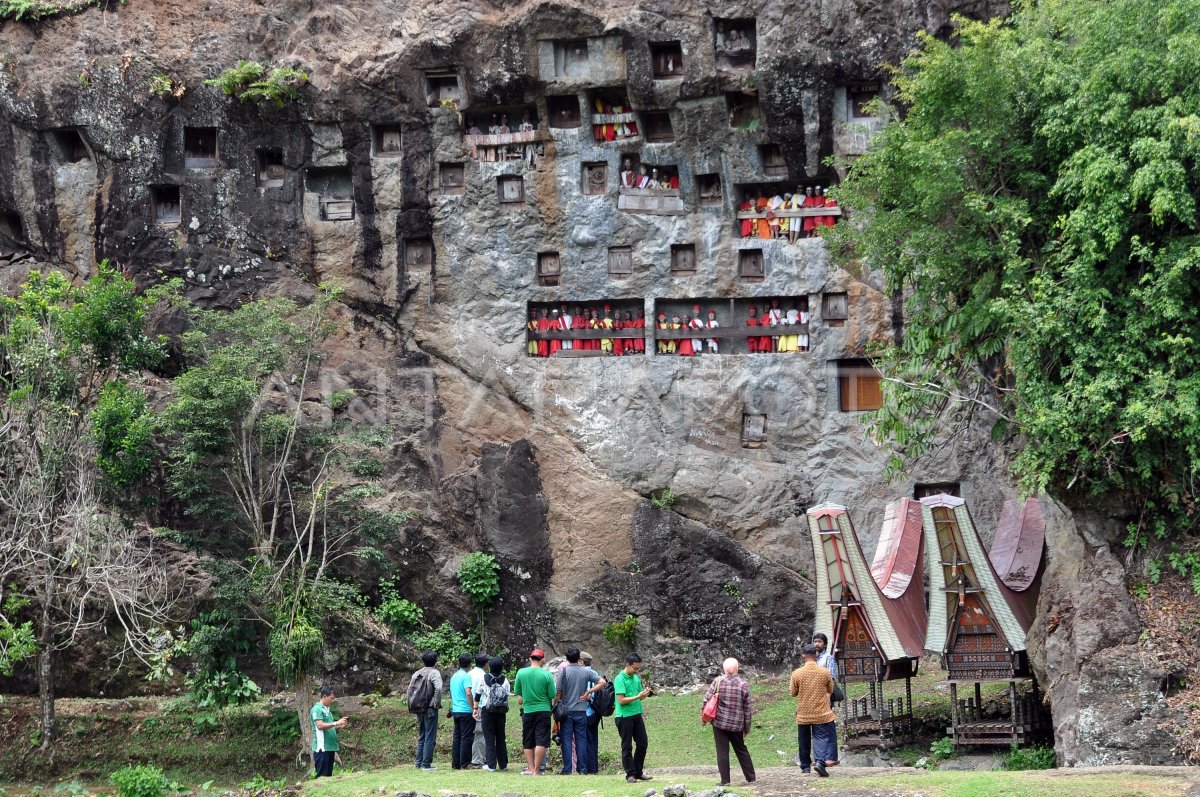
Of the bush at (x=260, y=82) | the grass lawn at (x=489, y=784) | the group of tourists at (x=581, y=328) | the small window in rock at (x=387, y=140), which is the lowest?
the grass lawn at (x=489, y=784)

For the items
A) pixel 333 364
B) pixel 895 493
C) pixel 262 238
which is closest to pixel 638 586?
pixel 895 493

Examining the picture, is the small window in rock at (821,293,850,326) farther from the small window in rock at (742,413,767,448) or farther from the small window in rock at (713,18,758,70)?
the small window in rock at (713,18,758,70)

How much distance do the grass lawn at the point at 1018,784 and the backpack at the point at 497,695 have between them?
3902 mm

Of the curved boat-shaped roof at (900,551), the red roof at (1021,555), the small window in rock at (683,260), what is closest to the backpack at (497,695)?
the curved boat-shaped roof at (900,551)

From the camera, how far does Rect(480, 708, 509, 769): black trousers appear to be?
16234mm

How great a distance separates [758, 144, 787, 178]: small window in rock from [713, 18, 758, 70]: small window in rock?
177cm

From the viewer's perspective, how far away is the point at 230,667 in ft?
72.9

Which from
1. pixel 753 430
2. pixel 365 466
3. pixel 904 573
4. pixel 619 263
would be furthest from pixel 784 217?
pixel 365 466

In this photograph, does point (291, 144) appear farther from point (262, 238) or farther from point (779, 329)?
point (779, 329)

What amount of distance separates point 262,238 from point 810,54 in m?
11.8

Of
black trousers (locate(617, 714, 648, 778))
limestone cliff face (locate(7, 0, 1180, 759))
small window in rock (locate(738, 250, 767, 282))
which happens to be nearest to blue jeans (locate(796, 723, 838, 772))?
black trousers (locate(617, 714, 648, 778))

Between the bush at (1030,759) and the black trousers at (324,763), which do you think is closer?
the black trousers at (324,763)

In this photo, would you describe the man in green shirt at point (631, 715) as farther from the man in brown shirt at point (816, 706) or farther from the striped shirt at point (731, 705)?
the man in brown shirt at point (816, 706)

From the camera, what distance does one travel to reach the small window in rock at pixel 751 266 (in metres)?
27.6
